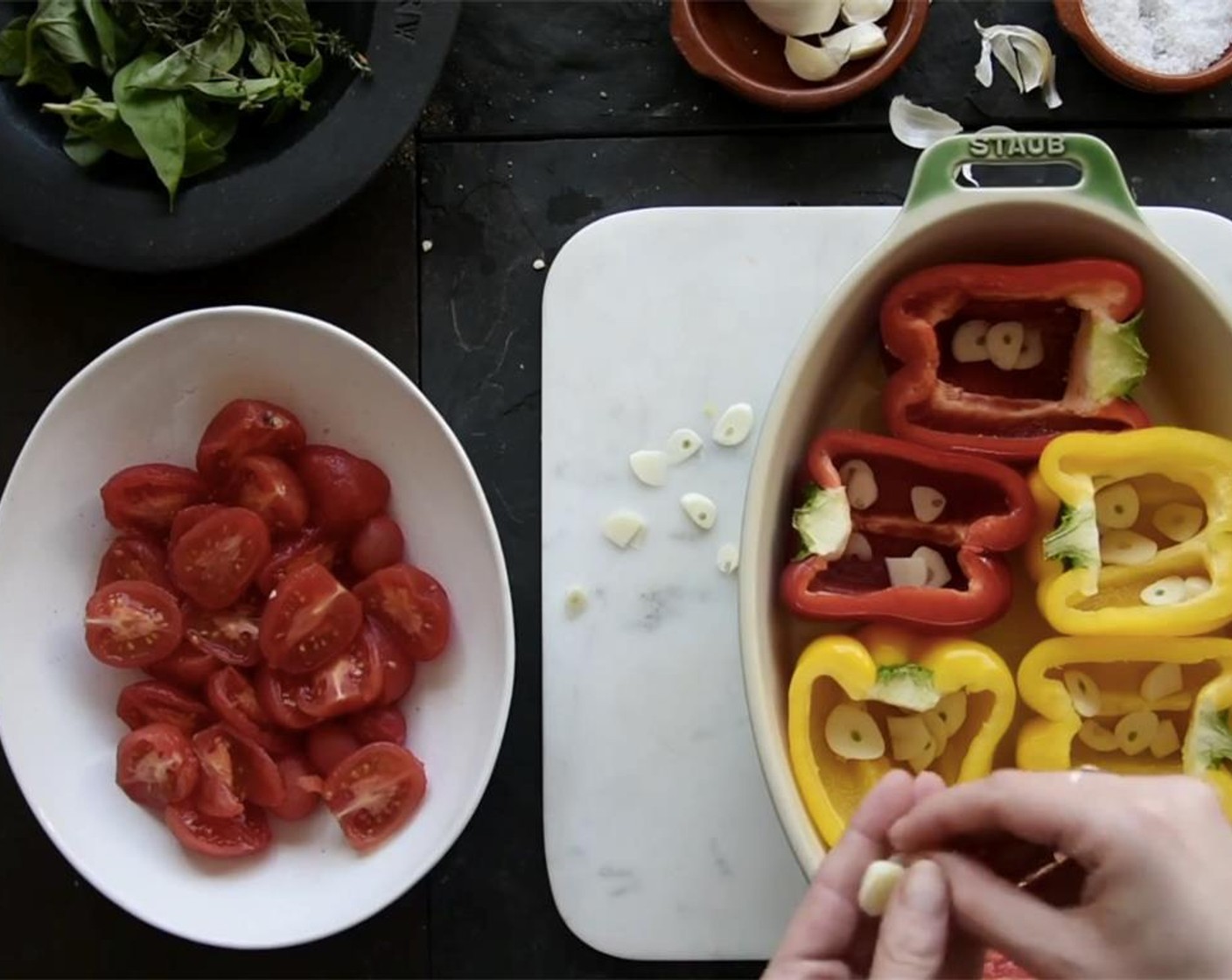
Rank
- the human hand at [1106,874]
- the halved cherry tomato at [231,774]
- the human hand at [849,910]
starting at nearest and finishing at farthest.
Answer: the human hand at [1106,874]
the human hand at [849,910]
the halved cherry tomato at [231,774]

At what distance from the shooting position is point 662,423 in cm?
111

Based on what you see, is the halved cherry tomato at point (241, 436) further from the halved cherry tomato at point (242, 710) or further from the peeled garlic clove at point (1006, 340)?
the peeled garlic clove at point (1006, 340)

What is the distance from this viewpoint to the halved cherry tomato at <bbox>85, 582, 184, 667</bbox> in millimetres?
1034

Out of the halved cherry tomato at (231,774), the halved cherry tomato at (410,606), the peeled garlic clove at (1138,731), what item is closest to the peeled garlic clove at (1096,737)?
the peeled garlic clove at (1138,731)

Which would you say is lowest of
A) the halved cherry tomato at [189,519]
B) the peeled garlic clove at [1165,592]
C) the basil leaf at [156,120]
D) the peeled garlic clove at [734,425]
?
the halved cherry tomato at [189,519]

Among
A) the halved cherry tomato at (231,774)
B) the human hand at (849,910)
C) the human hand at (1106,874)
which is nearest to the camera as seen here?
the human hand at (1106,874)

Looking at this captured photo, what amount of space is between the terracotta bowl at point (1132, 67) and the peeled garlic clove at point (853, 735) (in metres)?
0.52

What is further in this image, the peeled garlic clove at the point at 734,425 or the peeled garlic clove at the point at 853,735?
the peeled garlic clove at the point at 734,425

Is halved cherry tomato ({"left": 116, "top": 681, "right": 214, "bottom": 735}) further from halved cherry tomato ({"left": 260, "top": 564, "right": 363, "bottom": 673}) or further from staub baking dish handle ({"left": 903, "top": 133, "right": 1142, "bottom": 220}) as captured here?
staub baking dish handle ({"left": 903, "top": 133, "right": 1142, "bottom": 220})

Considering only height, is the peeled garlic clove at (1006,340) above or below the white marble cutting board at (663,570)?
above

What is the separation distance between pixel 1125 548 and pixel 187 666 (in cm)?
67

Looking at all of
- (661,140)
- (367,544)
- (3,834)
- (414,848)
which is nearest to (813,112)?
(661,140)

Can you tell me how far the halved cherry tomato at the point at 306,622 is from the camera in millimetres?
1031

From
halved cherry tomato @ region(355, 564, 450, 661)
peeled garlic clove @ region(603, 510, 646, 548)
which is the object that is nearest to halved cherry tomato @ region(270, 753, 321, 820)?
halved cherry tomato @ region(355, 564, 450, 661)
